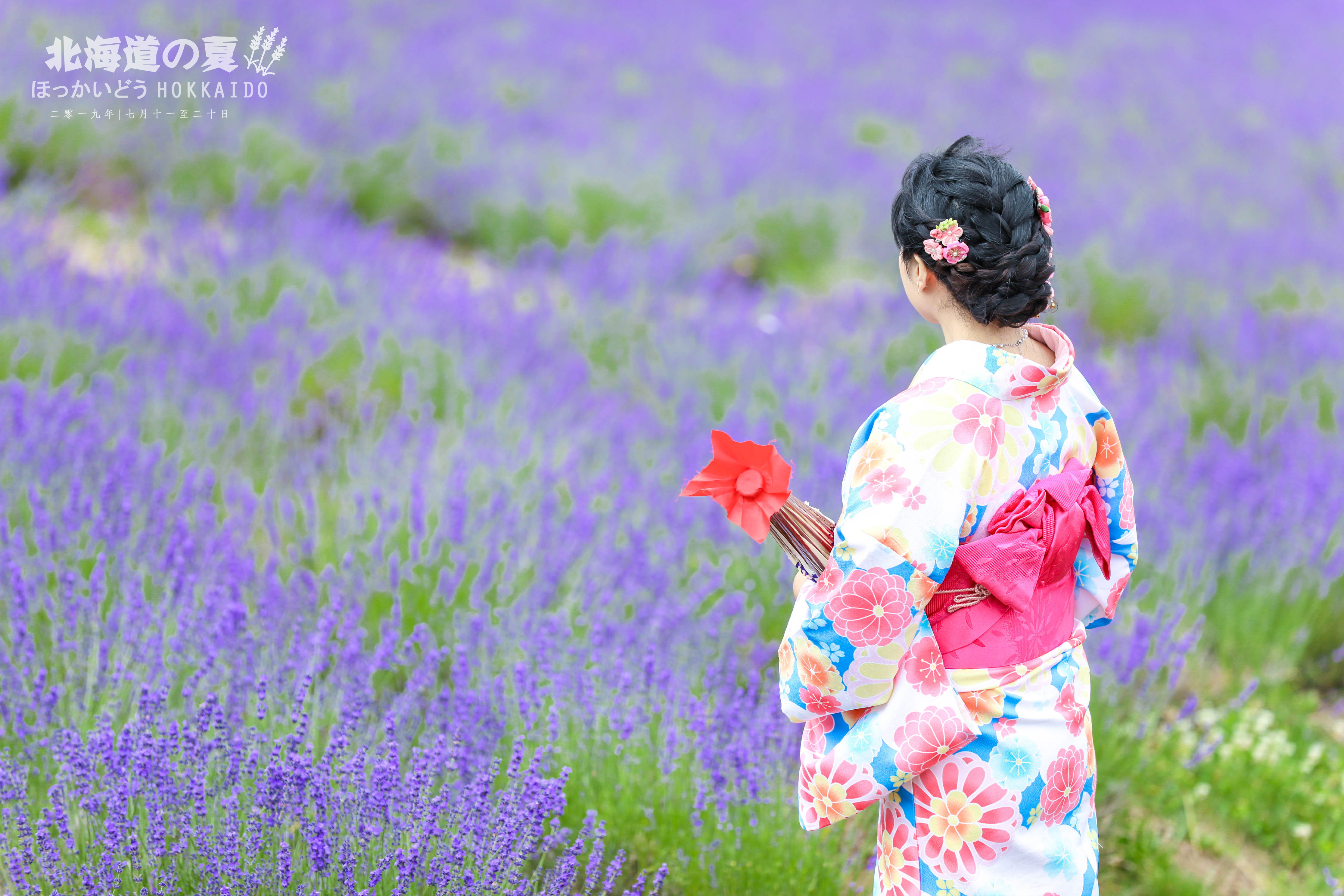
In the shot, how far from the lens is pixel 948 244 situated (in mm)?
1172

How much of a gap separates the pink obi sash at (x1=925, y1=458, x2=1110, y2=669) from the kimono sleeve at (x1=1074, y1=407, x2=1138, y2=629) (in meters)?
0.14

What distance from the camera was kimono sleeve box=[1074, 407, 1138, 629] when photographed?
140 cm

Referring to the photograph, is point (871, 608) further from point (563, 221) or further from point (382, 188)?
point (382, 188)

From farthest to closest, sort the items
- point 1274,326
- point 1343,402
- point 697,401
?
point 1274,326
point 1343,402
point 697,401

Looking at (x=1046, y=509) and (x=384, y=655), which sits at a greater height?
(x=1046, y=509)

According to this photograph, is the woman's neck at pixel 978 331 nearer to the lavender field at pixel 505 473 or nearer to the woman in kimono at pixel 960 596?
the woman in kimono at pixel 960 596

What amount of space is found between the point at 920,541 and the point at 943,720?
0.21 metres

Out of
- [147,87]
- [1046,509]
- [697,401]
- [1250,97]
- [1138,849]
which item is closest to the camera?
[1046,509]

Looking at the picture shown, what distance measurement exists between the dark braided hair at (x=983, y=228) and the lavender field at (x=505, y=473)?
69 centimetres

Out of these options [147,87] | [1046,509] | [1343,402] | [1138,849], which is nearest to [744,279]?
[1343,402]

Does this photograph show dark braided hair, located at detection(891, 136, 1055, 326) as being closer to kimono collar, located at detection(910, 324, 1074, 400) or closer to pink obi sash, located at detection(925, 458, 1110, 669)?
kimono collar, located at detection(910, 324, 1074, 400)

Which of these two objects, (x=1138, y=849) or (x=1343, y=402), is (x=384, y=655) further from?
(x=1343, y=402)

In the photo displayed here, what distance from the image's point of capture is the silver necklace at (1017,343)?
4.15ft

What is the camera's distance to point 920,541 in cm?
113
